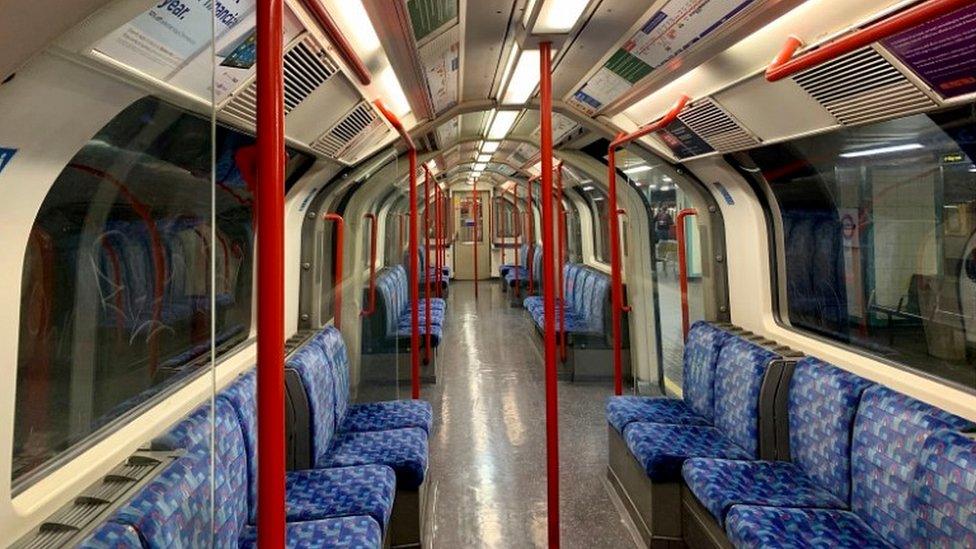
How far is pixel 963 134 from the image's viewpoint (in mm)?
2381

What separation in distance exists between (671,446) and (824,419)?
2.51ft

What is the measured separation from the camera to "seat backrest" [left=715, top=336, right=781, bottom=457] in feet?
10.1

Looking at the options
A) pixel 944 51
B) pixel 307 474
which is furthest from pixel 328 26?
pixel 307 474

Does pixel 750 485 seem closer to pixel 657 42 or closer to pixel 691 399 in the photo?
pixel 691 399

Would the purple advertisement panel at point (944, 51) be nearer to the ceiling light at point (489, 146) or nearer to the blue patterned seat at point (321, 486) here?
the blue patterned seat at point (321, 486)

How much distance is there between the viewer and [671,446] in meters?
3.12

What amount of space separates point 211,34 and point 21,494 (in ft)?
4.24

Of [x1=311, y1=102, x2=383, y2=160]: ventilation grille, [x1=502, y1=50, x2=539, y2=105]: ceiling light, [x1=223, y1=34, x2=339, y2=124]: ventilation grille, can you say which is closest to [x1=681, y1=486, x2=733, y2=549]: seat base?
[x1=502, y1=50, x2=539, y2=105]: ceiling light

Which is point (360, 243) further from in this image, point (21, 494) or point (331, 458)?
point (21, 494)

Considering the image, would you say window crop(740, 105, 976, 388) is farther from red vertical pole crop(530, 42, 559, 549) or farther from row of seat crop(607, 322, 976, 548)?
red vertical pole crop(530, 42, 559, 549)

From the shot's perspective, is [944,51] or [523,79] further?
[523,79]

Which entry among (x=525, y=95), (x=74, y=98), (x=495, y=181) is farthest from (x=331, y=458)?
(x=495, y=181)

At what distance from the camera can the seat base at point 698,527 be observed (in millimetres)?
2578

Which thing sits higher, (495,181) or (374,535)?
(495,181)
